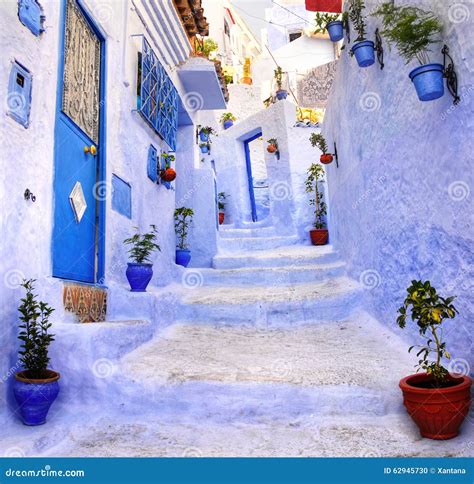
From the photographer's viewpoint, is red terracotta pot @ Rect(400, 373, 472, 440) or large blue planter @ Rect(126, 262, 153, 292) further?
large blue planter @ Rect(126, 262, 153, 292)

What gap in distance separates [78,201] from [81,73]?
125 cm

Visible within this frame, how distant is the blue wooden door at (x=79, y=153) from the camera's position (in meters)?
3.93

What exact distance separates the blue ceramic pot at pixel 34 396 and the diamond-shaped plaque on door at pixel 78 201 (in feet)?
5.54

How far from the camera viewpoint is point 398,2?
4.20 metres

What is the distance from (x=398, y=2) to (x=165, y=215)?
4.50m

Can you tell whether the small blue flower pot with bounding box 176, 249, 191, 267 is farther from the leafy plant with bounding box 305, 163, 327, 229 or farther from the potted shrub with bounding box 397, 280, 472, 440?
the potted shrub with bounding box 397, 280, 472, 440

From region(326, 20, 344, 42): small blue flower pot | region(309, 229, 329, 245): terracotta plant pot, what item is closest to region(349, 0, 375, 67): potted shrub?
region(326, 20, 344, 42): small blue flower pot

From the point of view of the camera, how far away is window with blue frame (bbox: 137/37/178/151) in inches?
236

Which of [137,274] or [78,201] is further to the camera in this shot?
[137,274]

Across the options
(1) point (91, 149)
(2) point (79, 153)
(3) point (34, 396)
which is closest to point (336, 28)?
(1) point (91, 149)

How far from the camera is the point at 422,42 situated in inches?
137

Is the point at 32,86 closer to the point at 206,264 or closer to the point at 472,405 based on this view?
the point at 472,405

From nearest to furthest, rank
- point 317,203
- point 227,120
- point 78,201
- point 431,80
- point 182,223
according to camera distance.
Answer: point 431,80
point 78,201
point 182,223
point 317,203
point 227,120

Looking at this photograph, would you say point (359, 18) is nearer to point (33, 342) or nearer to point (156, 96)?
point (156, 96)
